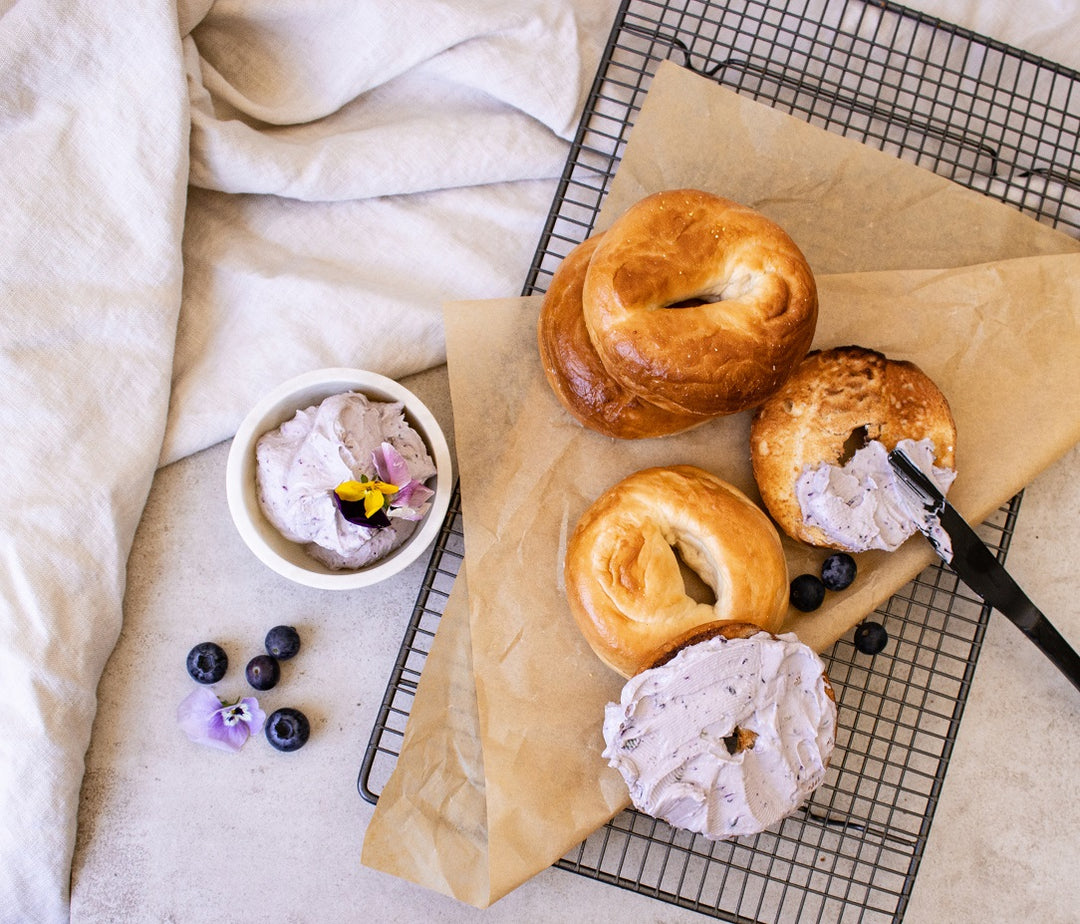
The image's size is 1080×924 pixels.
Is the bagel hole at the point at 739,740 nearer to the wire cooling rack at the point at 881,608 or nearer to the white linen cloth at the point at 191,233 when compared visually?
the wire cooling rack at the point at 881,608

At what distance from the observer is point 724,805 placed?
1.63 m

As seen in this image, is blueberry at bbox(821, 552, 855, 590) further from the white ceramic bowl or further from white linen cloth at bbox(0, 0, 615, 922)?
white linen cloth at bbox(0, 0, 615, 922)

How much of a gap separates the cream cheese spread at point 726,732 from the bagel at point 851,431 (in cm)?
25

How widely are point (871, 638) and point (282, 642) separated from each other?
120cm

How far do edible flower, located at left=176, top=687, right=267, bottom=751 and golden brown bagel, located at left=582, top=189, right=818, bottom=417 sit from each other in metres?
1.06

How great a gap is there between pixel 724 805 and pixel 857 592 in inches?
19.1

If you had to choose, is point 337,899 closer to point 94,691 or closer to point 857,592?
point 94,691

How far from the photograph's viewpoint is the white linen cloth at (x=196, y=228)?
185cm

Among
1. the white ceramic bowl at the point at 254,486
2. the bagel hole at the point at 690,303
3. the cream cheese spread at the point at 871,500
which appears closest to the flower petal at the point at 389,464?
the white ceramic bowl at the point at 254,486

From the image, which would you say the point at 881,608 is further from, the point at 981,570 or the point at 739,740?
the point at 739,740

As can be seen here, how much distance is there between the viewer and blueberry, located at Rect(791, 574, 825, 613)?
1789mm

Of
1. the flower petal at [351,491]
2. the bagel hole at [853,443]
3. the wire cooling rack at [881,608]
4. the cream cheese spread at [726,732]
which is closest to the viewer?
the cream cheese spread at [726,732]

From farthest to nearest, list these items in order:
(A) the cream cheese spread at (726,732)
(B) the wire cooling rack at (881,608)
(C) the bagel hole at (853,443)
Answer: (B) the wire cooling rack at (881,608) < (C) the bagel hole at (853,443) < (A) the cream cheese spread at (726,732)

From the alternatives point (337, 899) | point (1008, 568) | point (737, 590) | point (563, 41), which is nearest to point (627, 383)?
point (737, 590)
